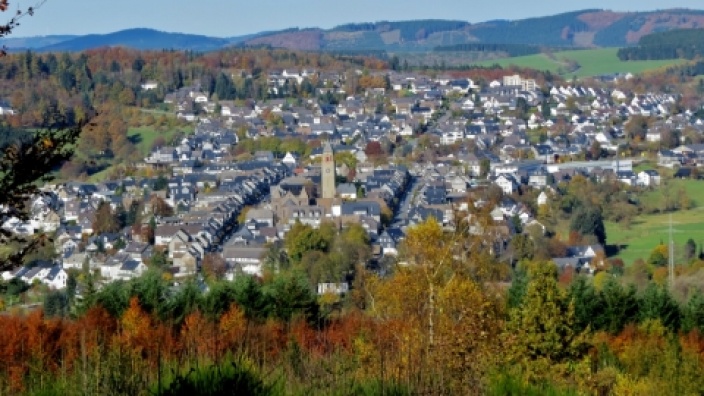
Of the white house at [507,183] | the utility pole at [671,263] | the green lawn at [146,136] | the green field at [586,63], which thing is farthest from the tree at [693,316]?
the green field at [586,63]

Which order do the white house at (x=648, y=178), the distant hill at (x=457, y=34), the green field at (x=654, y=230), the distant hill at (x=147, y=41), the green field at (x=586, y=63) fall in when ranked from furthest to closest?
the distant hill at (x=147, y=41)
the distant hill at (x=457, y=34)
the green field at (x=586, y=63)
the white house at (x=648, y=178)
the green field at (x=654, y=230)

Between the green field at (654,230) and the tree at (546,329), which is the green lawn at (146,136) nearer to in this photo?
the green field at (654,230)

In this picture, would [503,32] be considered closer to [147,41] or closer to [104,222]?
[147,41]

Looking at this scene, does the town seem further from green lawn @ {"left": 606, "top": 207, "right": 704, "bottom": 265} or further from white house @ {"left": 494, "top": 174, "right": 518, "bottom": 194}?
green lawn @ {"left": 606, "top": 207, "right": 704, "bottom": 265}

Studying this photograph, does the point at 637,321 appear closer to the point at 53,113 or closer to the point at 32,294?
the point at 53,113

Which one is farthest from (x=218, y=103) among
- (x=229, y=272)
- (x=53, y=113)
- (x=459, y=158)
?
(x=53, y=113)

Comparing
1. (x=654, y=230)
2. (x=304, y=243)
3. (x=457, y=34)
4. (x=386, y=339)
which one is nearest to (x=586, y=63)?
(x=457, y=34)

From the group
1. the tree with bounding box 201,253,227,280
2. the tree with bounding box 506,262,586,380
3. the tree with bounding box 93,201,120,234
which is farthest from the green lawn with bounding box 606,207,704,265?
the tree with bounding box 506,262,586,380
